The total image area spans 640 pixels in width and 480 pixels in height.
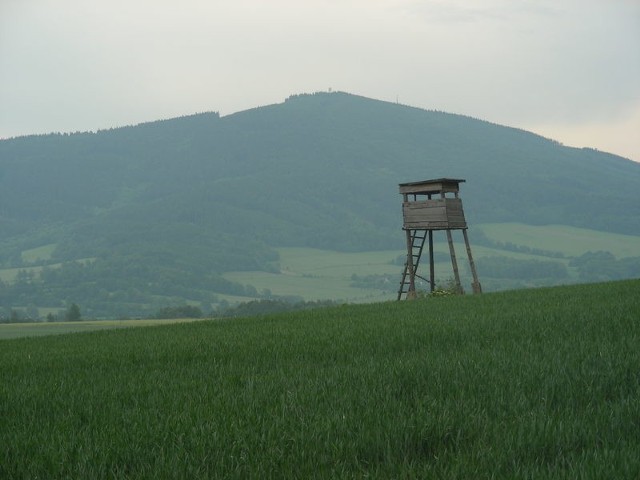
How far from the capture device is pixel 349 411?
6066 mm

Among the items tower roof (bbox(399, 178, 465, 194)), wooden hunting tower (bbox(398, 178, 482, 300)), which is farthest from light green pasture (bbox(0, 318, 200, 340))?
tower roof (bbox(399, 178, 465, 194))

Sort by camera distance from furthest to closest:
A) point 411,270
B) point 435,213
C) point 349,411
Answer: point 411,270 → point 435,213 → point 349,411

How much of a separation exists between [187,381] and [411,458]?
397 centimetres

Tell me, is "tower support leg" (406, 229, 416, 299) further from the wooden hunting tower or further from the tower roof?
the tower roof

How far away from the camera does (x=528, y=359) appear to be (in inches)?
316

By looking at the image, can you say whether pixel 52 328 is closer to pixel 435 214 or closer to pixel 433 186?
pixel 435 214

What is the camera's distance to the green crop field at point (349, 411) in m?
4.81

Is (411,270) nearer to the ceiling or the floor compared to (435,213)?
nearer to the floor

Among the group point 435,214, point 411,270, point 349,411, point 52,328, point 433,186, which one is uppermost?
point 433,186

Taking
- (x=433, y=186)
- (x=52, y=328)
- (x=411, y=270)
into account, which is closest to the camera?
(x=433, y=186)

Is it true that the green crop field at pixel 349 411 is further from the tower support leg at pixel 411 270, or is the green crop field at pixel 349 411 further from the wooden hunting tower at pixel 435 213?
the tower support leg at pixel 411 270

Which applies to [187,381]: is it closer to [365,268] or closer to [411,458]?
[411,458]

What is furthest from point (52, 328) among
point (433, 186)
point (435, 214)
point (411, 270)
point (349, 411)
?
point (349, 411)

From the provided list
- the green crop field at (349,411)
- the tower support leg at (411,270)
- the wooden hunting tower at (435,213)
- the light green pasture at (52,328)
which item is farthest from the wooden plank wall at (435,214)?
the green crop field at (349,411)
